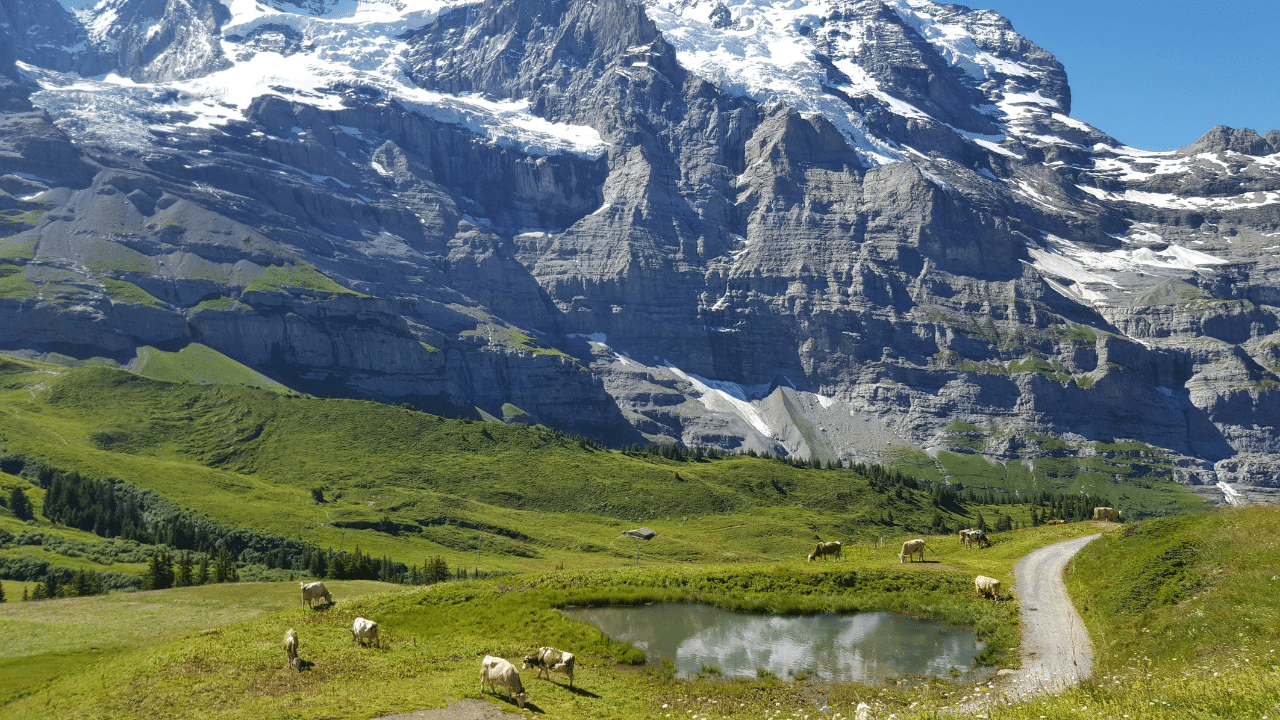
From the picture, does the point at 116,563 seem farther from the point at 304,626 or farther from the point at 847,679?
the point at 847,679

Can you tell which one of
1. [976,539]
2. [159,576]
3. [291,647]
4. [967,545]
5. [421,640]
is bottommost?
[159,576]

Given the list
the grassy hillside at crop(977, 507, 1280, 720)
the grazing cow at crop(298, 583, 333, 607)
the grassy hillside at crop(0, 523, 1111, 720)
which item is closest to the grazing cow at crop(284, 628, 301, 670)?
the grassy hillside at crop(0, 523, 1111, 720)

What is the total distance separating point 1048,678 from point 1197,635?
258 inches

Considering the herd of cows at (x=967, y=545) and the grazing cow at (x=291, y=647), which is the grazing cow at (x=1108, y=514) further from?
the grazing cow at (x=291, y=647)

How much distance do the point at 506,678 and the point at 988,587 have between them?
34471mm

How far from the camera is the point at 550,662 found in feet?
135

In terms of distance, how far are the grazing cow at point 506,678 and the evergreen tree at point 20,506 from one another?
589 feet

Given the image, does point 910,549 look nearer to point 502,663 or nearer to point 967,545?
point 967,545

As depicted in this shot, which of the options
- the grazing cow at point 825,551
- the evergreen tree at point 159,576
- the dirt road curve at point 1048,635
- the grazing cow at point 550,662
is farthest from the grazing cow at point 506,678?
the evergreen tree at point 159,576

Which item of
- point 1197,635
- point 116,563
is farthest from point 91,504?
point 1197,635

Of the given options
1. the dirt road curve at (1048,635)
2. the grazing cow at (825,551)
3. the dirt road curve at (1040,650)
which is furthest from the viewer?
the grazing cow at (825,551)

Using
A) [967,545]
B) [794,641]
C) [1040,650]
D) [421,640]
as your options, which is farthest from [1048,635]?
[967,545]

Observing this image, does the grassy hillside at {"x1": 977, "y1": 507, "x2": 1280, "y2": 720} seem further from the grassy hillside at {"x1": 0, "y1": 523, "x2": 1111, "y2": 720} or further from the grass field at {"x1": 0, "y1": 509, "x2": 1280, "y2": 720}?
the grassy hillside at {"x1": 0, "y1": 523, "x2": 1111, "y2": 720}

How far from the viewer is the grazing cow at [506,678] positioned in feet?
121
